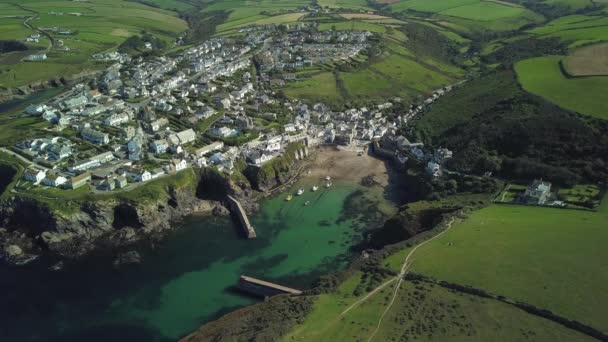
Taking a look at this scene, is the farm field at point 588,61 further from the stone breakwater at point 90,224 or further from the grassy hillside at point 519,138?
the stone breakwater at point 90,224

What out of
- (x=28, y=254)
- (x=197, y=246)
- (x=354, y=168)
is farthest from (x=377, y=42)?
(x=28, y=254)

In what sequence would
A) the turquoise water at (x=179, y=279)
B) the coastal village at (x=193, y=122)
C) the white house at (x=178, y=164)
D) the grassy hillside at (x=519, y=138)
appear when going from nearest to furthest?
the turquoise water at (x=179, y=279), the grassy hillside at (x=519, y=138), the white house at (x=178, y=164), the coastal village at (x=193, y=122)

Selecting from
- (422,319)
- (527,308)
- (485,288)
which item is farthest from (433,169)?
(422,319)

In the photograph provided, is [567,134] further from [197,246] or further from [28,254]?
[28,254]

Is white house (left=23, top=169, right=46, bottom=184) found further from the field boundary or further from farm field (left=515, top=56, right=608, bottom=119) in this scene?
farm field (left=515, top=56, right=608, bottom=119)

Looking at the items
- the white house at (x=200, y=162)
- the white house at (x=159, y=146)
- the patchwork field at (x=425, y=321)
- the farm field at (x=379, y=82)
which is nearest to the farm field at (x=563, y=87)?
the farm field at (x=379, y=82)

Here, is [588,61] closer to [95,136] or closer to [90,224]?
[95,136]
